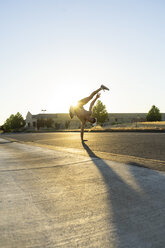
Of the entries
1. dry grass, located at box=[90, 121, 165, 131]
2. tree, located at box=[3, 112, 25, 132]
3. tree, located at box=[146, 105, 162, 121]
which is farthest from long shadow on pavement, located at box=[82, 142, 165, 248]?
tree, located at box=[3, 112, 25, 132]

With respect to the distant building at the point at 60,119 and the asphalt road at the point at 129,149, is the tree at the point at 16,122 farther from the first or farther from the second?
the asphalt road at the point at 129,149

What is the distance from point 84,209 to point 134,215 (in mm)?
570

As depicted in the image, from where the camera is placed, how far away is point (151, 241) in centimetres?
176

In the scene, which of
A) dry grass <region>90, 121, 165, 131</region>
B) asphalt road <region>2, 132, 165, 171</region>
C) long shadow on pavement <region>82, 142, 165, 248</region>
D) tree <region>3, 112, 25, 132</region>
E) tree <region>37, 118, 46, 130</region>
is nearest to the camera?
long shadow on pavement <region>82, 142, 165, 248</region>

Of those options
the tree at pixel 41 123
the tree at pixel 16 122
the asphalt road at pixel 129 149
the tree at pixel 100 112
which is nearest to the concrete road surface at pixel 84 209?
the asphalt road at pixel 129 149

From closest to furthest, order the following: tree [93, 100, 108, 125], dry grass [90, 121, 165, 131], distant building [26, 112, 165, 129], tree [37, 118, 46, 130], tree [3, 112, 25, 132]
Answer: dry grass [90, 121, 165, 131]
tree [93, 100, 108, 125]
tree [37, 118, 46, 130]
distant building [26, 112, 165, 129]
tree [3, 112, 25, 132]

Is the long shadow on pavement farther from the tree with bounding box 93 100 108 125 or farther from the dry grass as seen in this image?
the tree with bounding box 93 100 108 125

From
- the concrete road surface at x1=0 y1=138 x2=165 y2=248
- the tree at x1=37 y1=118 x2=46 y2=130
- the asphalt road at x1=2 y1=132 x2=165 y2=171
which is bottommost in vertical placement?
the concrete road surface at x1=0 y1=138 x2=165 y2=248

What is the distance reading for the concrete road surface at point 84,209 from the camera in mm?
1830

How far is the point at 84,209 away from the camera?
245 cm

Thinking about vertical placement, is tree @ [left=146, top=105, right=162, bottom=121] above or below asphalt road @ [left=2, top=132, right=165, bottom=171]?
above

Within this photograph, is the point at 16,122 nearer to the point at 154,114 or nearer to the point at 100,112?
the point at 100,112

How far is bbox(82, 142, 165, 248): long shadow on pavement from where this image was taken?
1.79m

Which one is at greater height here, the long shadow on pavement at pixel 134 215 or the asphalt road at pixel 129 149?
the asphalt road at pixel 129 149
